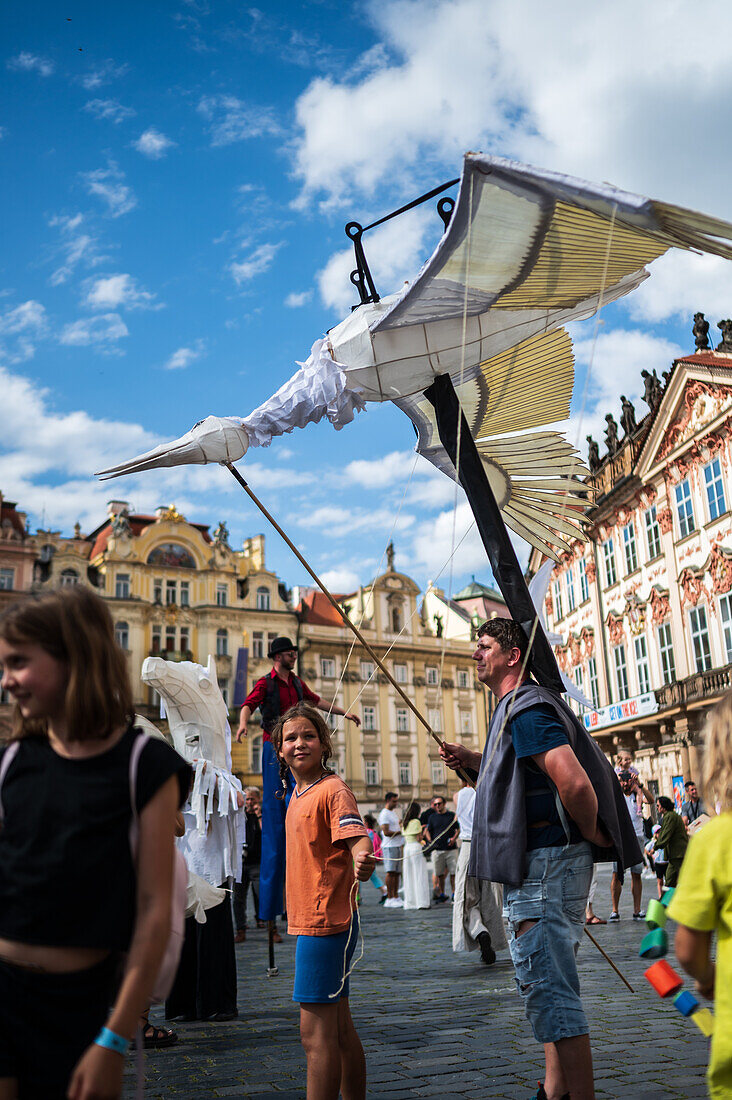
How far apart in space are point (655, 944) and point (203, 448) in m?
2.94

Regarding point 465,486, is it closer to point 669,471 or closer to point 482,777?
point 482,777

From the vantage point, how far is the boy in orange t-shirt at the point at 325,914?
3379mm

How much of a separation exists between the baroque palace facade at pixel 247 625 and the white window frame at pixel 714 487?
19.3m

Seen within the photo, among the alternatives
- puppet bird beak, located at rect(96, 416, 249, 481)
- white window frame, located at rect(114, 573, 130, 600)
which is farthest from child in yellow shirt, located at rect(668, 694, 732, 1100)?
white window frame, located at rect(114, 573, 130, 600)

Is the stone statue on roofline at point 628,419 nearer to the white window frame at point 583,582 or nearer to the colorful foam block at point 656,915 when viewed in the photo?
the white window frame at point 583,582

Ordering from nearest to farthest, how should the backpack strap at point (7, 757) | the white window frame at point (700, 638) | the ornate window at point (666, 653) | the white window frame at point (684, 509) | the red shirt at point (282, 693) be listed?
the backpack strap at point (7, 757) < the red shirt at point (282, 693) < the white window frame at point (700, 638) < the white window frame at point (684, 509) < the ornate window at point (666, 653)

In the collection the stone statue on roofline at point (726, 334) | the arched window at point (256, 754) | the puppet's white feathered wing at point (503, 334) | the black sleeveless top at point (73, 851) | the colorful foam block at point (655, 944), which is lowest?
the colorful foam block at point (655, 944)

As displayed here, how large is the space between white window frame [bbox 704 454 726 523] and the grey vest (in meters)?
23.5

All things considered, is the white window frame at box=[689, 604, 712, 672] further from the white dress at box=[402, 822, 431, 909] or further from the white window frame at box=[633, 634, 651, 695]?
the white dress at box=[402, 822, 431, 909]

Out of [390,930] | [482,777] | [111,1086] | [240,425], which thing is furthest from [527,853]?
[390,930]

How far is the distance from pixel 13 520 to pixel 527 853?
46959mm

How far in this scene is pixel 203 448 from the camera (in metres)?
4.58

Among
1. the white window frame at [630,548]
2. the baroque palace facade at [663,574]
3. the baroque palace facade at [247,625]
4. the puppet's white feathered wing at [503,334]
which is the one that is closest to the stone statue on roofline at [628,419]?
the baroque palace facade at [663,574]

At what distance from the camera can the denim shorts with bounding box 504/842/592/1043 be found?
3.36 m
